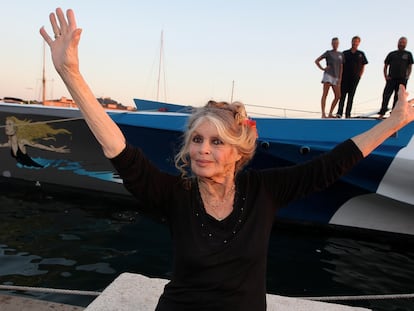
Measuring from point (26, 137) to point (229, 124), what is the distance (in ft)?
29.1

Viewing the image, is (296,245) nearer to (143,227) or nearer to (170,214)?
(143,227)

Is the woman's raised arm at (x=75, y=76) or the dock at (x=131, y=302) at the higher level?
the woman's raised arm at (x=75, y=76)

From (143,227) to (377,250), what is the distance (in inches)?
164

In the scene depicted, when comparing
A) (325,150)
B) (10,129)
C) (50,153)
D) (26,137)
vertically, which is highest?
(325,150)

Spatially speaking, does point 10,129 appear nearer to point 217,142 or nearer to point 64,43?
point 64,43

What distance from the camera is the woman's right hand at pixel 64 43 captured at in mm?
1336

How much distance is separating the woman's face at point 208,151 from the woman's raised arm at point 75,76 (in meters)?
0.32

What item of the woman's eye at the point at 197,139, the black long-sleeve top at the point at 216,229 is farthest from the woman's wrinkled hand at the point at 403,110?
the woman's eye at the point at 197,139

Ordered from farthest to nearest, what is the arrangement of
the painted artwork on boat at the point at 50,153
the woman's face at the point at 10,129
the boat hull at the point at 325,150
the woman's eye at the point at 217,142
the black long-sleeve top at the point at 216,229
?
the woman's face at the point at 10,129
the painted artwork on boat at the point at 50,153
the boat hull at the point at 325,150
the woman's eye at the point at 217,142
the black long-sleeve top at the point at 216,229

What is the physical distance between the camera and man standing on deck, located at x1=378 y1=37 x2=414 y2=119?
6.47 meters

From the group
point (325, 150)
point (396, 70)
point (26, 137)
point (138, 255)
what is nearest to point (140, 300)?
point (138, 255)

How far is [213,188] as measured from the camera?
1632 millimetres

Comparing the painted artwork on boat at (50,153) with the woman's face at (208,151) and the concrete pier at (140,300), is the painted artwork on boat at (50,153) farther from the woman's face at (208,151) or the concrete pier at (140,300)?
the woman's face at (208,151)

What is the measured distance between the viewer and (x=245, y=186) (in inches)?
65.2
